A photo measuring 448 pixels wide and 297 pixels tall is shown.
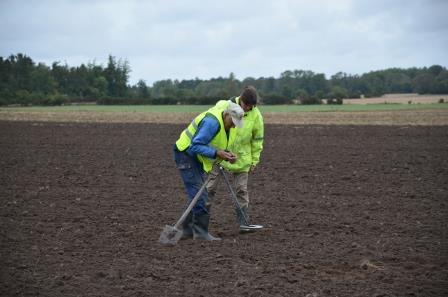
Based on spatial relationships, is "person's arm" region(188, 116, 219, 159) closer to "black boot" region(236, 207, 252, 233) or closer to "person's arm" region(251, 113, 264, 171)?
"person's arm" region(251, 113, 264, 171)

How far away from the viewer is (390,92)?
297ft

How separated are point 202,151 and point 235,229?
5.50 feet

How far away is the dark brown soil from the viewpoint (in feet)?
20.9

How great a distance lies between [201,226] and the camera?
816 cm

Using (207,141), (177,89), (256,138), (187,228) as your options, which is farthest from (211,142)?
(177,89)

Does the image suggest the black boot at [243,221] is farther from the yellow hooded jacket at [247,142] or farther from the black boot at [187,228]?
the black boot at [187,228]

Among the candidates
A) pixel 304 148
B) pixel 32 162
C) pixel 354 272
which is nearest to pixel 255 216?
pixel 354 272

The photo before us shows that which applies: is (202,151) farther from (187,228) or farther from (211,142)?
(187,228)

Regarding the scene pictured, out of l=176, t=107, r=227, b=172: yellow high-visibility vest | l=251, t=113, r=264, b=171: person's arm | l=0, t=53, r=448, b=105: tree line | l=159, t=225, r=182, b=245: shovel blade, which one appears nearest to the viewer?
l=176, t=107, r=227, b=172: yellow high-visibility vest

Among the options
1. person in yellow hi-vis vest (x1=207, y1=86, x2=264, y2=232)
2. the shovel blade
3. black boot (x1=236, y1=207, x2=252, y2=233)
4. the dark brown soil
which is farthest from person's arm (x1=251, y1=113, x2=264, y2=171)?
the shovel blade

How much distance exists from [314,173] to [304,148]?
5515 millimetres

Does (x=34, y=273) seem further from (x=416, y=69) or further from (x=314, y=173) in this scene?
(x=416, y=69)

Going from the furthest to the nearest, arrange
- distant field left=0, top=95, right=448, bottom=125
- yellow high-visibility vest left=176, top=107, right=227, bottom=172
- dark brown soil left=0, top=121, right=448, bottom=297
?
distant field left=0, top=95, right=448, bottom=125 → yellow high-visibility vest left=176, top=107, right=227, bottom=172 → dark brown soil left=0, top=121, right=448, bottom=297

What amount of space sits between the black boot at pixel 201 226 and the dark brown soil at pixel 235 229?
137mm
